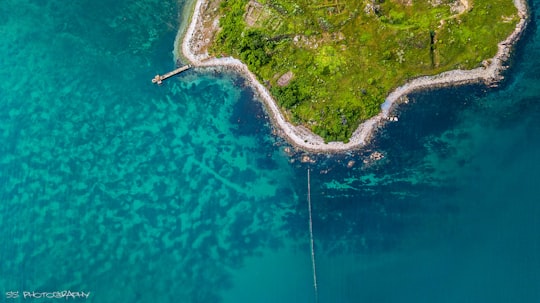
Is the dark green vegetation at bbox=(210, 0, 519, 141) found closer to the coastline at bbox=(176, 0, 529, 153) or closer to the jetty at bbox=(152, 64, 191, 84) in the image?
the coastline at bbox=(176, 0, 529, 153)

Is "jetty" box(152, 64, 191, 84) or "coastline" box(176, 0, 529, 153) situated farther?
"jetty" box(152, 64, 191, 84)

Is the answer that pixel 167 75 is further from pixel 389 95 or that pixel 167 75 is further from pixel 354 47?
pixel 389 95

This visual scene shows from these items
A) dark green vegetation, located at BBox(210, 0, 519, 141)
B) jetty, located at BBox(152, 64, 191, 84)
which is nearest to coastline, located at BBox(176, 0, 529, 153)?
dark green vegetation, located at BBox(210, 0, 519, 141)

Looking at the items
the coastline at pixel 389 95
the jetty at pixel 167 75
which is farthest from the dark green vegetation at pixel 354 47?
the jetty at pixel 167 75

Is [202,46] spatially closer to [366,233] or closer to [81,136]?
[81,136]

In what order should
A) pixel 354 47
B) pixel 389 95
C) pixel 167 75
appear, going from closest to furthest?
pixel 389 95 < pixel 354 47 < pixel 167 75

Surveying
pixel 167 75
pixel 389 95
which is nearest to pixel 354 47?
pixel 389 95

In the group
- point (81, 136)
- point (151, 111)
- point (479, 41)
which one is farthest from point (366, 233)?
point (81, 136)

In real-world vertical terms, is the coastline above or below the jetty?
below

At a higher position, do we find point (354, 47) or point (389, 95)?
point (354, 47)

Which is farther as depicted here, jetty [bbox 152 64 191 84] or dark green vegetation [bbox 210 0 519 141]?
jetty [bbox 152 64 191 84]
